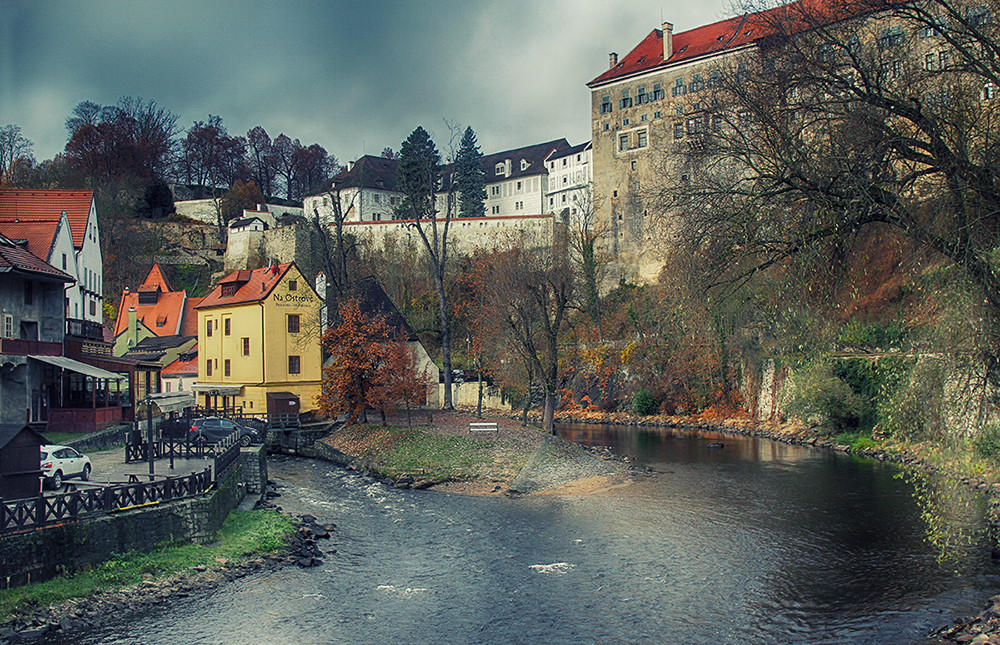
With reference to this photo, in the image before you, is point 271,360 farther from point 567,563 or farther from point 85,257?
point 567,563

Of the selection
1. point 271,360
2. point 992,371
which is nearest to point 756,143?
point 992,371

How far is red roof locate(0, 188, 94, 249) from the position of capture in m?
32.8

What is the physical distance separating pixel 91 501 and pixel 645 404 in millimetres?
36995

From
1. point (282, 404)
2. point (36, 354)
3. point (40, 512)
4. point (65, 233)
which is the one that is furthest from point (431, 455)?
point (65, 233)

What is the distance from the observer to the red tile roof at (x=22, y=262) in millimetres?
27266

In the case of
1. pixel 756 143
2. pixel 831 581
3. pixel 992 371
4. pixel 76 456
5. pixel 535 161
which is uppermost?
pixel 535 161

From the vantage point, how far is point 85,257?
39438mm

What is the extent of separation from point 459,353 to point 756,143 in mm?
46859

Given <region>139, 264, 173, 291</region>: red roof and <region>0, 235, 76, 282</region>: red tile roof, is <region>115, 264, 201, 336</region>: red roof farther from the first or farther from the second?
<region>0, 235, 76, 282</region>: red tile roof

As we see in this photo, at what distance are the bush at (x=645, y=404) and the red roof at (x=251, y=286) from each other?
22.7 meters

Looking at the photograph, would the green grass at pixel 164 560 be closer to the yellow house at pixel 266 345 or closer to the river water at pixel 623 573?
the river water at pixel 623 573

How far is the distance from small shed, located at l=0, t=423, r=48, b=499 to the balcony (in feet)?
48.8

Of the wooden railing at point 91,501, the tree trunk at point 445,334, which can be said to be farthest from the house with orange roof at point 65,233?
the tree trunk at point 445,334

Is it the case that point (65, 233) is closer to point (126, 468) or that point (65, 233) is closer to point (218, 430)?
point (218, 430)
